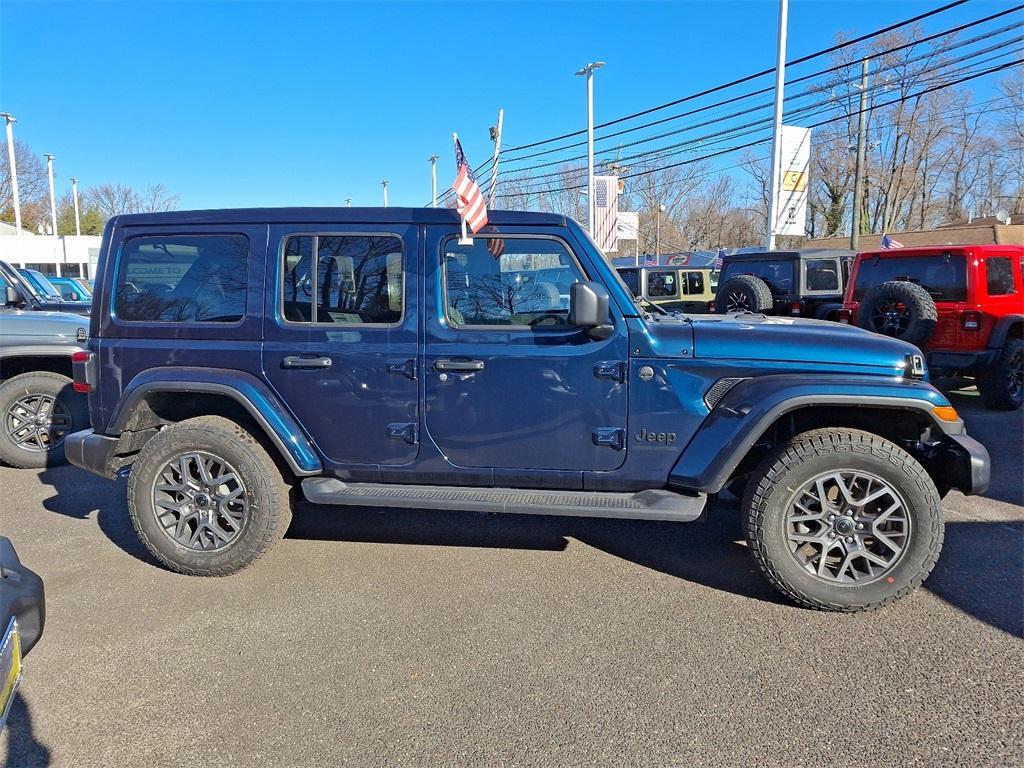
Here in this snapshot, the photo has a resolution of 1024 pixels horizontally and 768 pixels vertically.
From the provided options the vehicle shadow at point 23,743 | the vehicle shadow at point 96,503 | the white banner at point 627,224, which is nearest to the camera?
the vehicle shadow at point 23,743

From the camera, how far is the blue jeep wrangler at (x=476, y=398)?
10.8ft

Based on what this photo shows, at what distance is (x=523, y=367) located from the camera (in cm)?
348

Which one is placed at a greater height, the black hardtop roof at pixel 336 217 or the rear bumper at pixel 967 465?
the black hardtop roof at pixel 336 217

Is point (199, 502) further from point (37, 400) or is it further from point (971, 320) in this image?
point (971, 320)

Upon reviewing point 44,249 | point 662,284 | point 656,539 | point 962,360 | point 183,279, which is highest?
point 44,249

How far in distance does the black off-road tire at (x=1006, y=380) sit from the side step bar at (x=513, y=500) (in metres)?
6.24

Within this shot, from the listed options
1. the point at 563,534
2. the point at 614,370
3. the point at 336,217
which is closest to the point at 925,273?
the point at 563,534

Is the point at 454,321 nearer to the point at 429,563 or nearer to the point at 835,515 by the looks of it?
the point at 429,563

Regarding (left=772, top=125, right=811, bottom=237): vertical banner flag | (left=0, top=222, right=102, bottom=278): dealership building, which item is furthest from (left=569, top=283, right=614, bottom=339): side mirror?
(left=0, top=222, right=102, bottom=278): dealership building

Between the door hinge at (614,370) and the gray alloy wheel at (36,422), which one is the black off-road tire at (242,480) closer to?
the door hinge at (614,370)

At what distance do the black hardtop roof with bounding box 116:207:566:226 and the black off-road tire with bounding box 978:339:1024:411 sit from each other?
21.9 ft

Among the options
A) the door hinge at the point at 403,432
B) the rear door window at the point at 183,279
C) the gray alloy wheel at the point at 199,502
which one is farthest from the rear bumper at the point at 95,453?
Result: the door hinge at the point at 403,432

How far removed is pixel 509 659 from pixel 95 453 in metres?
2.72

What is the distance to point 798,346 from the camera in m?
3.37
